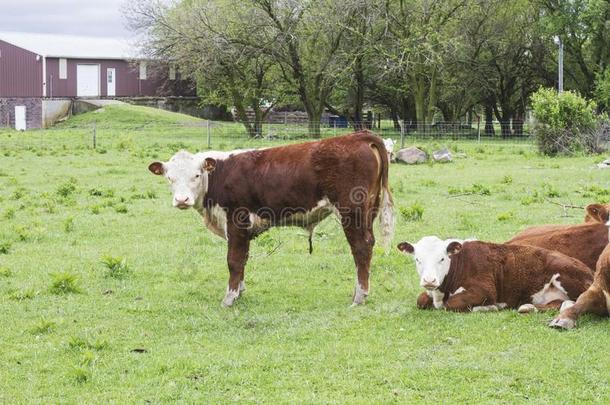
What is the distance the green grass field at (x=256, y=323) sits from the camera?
621 centimetres

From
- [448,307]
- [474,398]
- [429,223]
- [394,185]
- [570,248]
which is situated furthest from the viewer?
[394,185]

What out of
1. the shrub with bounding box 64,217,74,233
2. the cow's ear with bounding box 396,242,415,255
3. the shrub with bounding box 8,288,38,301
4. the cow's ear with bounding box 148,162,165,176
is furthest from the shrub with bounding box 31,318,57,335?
the shrub with bounding box 64,217,74,233

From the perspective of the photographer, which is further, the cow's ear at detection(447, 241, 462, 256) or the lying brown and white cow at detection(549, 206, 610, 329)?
the cow's ear at detection(447, 241, 462, 256)

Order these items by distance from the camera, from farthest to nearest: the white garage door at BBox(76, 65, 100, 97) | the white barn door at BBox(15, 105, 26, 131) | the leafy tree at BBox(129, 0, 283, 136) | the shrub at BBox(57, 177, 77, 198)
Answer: the white garage door at BBox(76, 65, 100, 97), the white barn door at BBox(15, 105, 26, 131), the leafy tree at BBox(129, 0, 283, 136), the shrub at BBox(57, 177, 77, 198)

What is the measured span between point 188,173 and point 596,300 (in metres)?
4.55

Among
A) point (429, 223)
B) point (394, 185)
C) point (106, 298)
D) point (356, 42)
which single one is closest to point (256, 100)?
point (356, 42)

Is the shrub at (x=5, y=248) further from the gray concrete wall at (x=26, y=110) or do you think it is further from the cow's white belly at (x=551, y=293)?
the gray concrete wall at (x=26, y=110)

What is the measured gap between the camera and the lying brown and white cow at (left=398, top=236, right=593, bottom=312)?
814cm

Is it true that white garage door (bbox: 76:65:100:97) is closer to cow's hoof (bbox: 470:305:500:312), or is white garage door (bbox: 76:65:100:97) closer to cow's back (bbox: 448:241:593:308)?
cow's back (bbox: 448:241:593:308)

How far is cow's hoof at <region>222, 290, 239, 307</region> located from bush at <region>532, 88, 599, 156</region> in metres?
20.9

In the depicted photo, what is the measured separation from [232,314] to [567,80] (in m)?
42.7

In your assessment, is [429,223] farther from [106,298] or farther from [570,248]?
[106,298]

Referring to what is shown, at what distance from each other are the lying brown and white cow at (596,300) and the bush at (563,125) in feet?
68.9

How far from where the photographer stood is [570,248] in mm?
8859
